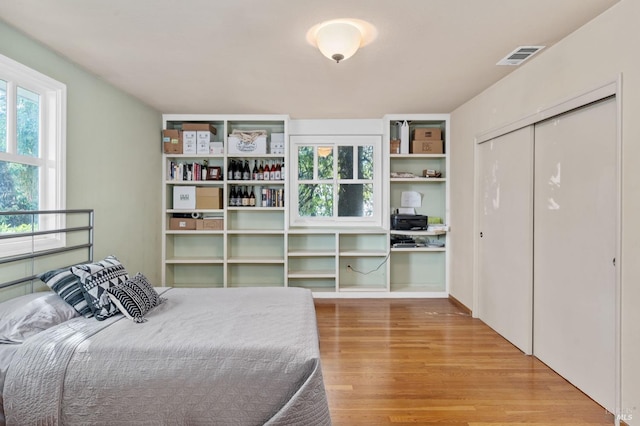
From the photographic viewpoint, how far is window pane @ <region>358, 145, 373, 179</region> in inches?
187

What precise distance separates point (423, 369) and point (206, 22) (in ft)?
9.54

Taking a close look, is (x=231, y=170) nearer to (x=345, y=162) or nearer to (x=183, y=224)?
(x=183, y=224)

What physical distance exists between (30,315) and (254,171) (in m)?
3.01

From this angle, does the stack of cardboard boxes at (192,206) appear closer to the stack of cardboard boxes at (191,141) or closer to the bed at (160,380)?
the stack of cardboard boxes at (191,141)

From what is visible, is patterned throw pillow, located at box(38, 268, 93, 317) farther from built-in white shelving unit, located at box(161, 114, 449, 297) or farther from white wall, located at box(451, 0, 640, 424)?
white wall, located at box(451, 0, 640, 424)

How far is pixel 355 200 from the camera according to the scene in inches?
188

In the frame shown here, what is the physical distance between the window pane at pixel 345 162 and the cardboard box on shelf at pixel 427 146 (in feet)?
2.88

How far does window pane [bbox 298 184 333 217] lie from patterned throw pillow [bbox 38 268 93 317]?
2942mm

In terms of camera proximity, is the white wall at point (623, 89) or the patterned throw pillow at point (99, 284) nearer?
the white wall at point (623, 89)

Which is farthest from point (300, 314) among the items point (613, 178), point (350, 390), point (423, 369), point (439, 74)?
point (439, 74)

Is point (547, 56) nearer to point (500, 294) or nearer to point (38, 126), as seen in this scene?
point (500, 294)

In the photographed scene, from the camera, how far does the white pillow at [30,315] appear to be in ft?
5.84

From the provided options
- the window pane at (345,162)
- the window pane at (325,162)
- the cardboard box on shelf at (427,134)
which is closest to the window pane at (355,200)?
the window pane at (345,162)

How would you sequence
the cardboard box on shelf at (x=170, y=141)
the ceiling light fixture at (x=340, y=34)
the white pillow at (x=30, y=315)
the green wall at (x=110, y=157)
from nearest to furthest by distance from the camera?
the white pillow at (x=30, y=315)
the ceiling light fixture at (x=340, y=34)
the green wall at (x=110, y=157)
the cardboard box on shelf at (x=170, y=141)
